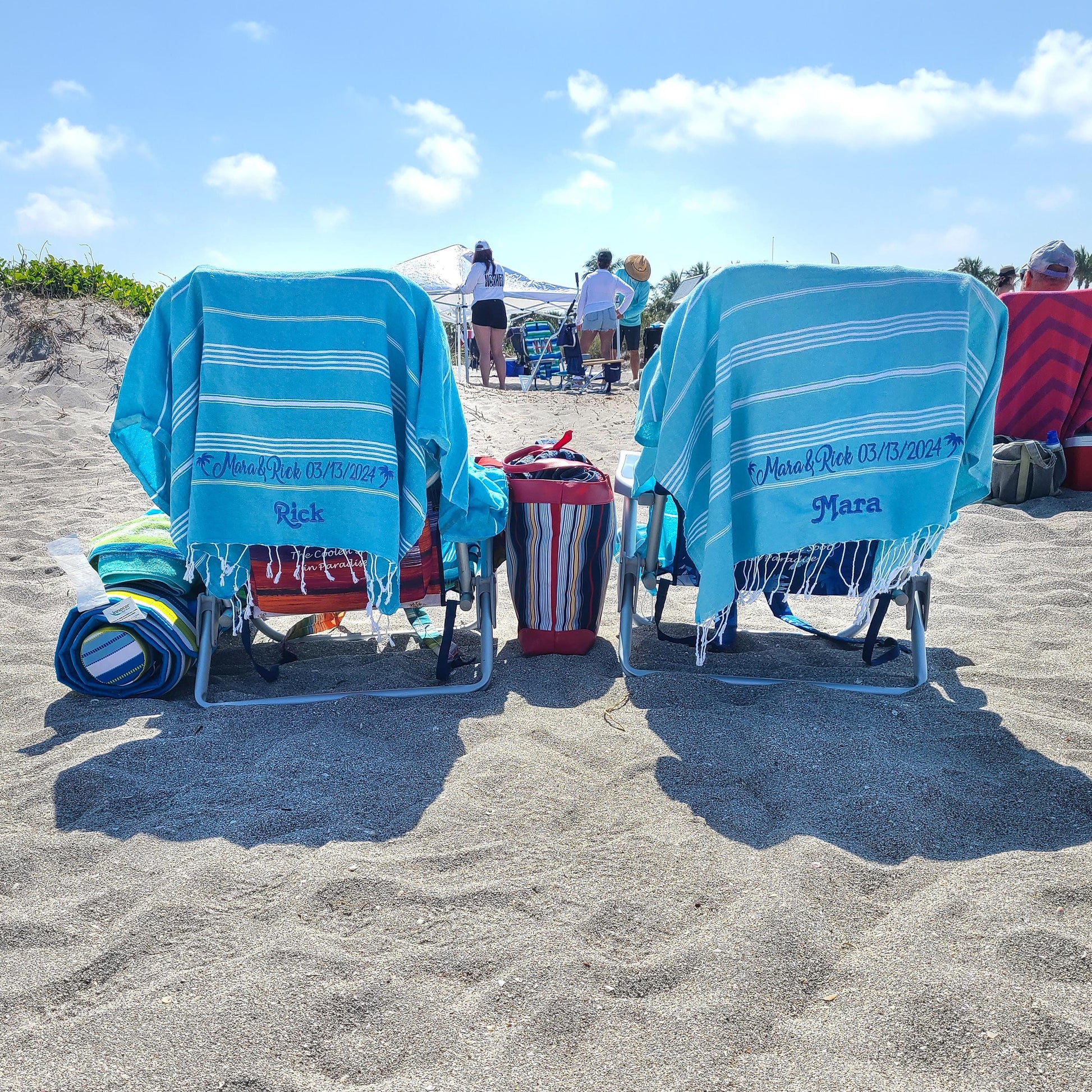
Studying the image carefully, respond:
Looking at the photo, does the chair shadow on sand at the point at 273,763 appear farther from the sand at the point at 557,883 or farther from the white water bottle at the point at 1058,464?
the white water bottle at the point at 1058,464

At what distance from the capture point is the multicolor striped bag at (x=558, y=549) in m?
Answer: 3.12

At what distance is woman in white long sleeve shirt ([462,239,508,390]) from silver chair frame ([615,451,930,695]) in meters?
7.37

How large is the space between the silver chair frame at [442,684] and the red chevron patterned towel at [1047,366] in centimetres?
365

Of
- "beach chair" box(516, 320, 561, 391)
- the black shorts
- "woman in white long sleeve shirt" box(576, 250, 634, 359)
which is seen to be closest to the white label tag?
the black shorts

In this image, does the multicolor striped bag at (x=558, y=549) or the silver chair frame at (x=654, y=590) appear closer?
the silver chair frame at (x=654, y=590)

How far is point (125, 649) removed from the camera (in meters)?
2.86

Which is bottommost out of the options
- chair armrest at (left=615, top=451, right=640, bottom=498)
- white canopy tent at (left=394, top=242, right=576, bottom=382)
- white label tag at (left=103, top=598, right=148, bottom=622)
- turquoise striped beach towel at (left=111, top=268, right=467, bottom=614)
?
white label tag at (left=103, top=598, right=148, bottom=622)

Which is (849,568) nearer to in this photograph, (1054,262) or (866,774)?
(866,774)

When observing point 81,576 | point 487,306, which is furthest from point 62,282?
point 81,576

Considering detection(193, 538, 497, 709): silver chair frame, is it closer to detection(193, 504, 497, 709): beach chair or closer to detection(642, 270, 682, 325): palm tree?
detection(193, 504, 497, 709): beach chair

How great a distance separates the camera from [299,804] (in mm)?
2289

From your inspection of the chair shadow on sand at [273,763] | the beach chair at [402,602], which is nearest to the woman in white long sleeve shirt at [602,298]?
the beach chair at [402,602]

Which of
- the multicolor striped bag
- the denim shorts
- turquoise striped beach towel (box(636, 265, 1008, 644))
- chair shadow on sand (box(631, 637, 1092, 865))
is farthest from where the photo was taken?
the denim shorts

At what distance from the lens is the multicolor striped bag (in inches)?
123
